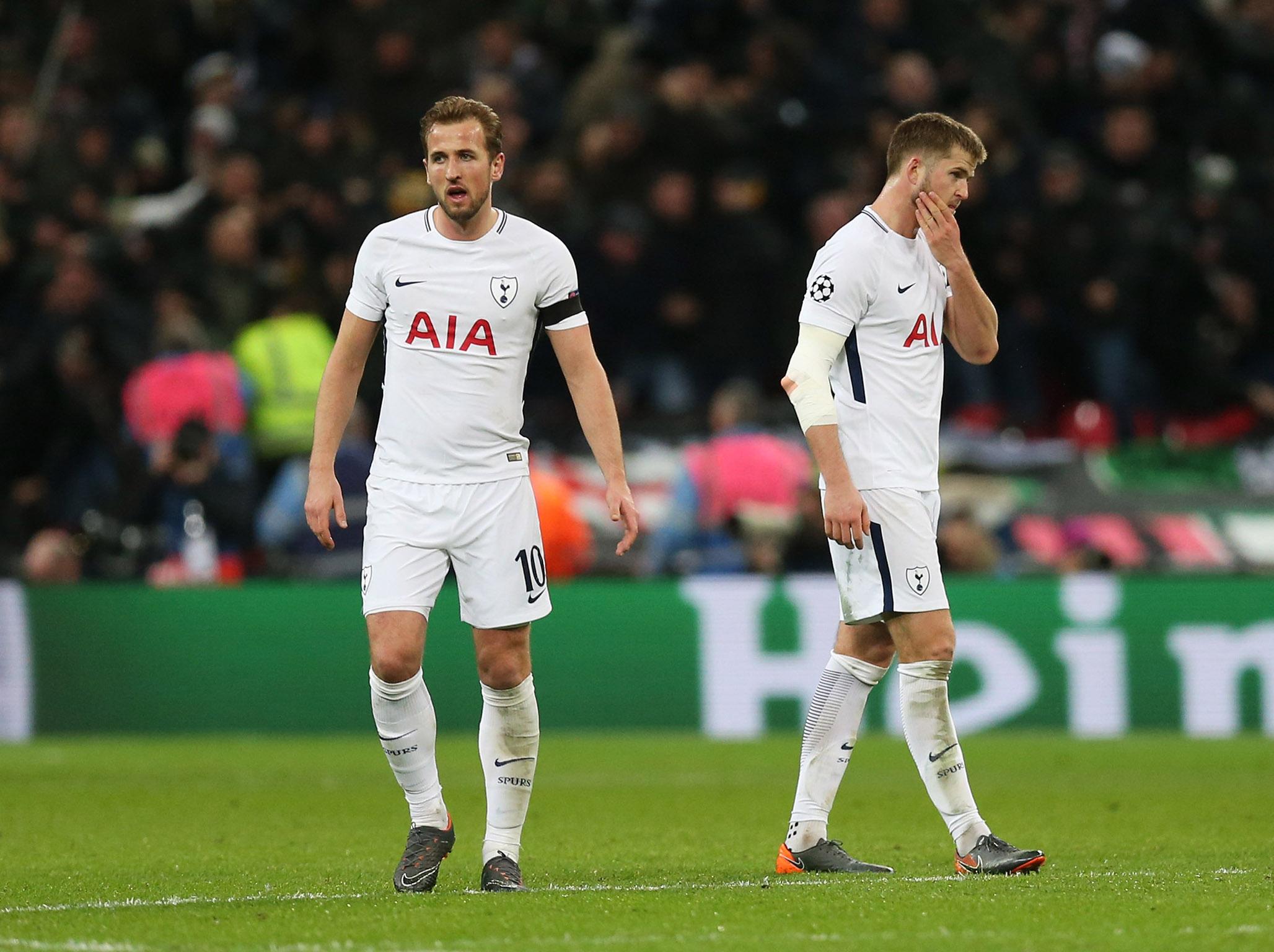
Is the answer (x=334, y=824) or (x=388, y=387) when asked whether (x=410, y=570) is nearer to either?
(x=388, y=387)

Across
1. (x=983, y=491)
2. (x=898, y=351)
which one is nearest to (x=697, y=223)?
(x=983, y=491)

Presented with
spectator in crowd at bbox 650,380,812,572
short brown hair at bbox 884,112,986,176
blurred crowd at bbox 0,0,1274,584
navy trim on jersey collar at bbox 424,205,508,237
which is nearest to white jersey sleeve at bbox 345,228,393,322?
navy trim on jersey collar at bbox 424,205,508,237

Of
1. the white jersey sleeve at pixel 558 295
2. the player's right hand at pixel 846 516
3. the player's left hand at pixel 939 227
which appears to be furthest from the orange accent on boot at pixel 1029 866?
the white jersey sleeve at pixel 558 295

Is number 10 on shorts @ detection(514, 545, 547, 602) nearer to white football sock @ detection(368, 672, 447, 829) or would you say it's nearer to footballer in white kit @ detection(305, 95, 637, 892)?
footballer in white kit @ detection(305, 95, 637, 892)

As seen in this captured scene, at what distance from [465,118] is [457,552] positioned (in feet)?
4.19

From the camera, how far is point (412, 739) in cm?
635

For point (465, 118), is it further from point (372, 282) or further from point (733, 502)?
point (733, 502)

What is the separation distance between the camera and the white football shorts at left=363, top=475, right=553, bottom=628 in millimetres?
6273

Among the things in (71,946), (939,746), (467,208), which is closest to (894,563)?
(939,746)

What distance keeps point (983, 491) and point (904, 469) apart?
7890 millimetres

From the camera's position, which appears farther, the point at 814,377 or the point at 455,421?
the point at 814,377

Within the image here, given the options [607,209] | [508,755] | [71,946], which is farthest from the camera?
[607,209]

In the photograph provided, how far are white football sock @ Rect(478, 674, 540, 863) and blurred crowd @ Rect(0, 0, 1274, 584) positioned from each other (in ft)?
22.3

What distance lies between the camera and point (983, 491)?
564 inches
